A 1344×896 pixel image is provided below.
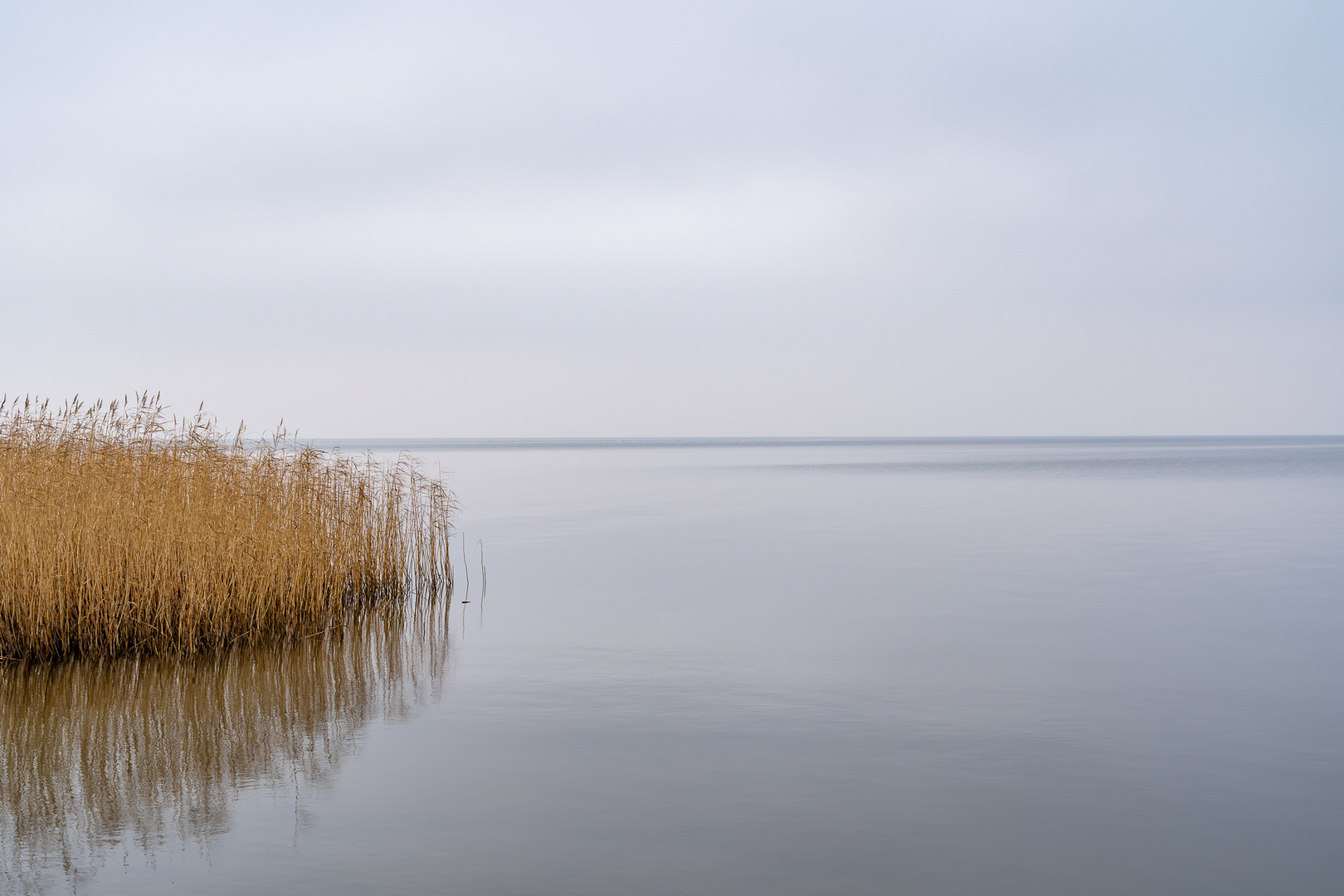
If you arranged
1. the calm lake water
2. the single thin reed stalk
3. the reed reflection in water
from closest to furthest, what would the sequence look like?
the calm lake water
the reed reflection in water
the single thin reed stalk

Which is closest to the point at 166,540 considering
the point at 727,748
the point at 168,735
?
the point at 168,735

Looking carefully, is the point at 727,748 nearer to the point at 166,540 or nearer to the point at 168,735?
the point at 168,735

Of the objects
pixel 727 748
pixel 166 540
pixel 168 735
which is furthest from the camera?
pixel 166 540

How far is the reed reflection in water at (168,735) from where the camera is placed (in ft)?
16.4

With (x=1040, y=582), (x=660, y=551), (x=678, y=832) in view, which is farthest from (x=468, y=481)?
(x=678, y=832)

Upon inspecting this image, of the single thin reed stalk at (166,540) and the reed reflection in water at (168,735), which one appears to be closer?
the reed reflection in water at (168,735)

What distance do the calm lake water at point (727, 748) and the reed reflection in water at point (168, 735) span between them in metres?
0.03

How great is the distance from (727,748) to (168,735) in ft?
12.2

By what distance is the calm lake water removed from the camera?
15.6 feet

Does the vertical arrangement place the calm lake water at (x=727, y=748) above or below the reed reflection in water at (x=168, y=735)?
below

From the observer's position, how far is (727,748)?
255 inches

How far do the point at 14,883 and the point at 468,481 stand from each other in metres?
39.1

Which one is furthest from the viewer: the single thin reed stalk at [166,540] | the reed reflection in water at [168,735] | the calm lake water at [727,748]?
the single thin reed stalk at [166,540]

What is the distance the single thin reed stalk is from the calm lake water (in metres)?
0.49
